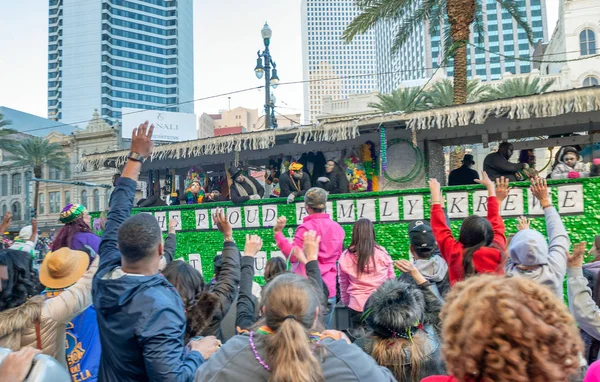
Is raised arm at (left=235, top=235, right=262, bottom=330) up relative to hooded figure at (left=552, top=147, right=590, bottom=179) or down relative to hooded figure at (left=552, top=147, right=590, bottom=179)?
down

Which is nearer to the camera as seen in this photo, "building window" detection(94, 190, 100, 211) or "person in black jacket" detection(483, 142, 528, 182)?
"person in black jacket" detection(483, 142, 528, 182)

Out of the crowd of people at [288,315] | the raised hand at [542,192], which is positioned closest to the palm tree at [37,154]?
the crowd of people at [288,315]

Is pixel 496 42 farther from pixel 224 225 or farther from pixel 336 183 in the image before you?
pixel 224 225

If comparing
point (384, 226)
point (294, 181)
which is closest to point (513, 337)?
point (384, 226)

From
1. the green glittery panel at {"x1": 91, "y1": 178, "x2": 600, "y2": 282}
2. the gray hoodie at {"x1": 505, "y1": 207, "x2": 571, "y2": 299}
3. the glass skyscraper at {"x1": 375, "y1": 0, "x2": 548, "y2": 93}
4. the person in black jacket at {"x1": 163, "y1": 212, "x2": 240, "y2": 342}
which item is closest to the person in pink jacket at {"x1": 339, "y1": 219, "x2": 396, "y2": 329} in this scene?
the gray hoodie at {"x1": 505, "y1": 207, "x2": 571, "y2": 299}

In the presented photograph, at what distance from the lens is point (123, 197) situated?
312 cm

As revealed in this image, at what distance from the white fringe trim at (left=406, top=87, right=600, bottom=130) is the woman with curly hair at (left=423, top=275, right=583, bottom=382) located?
23.6 ft

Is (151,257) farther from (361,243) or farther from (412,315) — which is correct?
(361,243)

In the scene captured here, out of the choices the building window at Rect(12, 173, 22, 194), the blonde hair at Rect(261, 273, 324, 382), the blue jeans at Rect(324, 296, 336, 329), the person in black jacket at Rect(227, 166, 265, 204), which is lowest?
the blue jeans at Rect(324, 296, 336, 329)

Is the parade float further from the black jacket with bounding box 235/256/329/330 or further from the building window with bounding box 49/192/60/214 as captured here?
the building window with bounding box 49/192/60/214

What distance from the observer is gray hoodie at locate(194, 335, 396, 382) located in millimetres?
1843

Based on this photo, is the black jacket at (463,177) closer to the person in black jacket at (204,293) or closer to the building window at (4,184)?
the person in black jacket at (204,293)

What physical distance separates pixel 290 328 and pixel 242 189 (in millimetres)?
8219

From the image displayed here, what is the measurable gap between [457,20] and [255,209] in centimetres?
828
